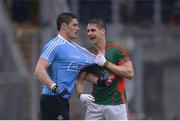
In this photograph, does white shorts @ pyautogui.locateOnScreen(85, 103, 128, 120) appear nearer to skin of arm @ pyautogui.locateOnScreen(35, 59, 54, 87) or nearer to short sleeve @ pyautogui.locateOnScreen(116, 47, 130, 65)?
short sleeve @ pyautogui.locateOnScreen(116, 47, 130, 65)

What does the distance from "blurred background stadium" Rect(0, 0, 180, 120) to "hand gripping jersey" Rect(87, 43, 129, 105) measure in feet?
22.2

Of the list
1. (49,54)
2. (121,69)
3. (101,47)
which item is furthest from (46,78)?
(121,69)

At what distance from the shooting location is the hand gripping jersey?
11.0 m

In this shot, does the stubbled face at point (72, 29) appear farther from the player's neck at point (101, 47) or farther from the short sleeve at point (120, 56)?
the short sleeve at point (120, 56)

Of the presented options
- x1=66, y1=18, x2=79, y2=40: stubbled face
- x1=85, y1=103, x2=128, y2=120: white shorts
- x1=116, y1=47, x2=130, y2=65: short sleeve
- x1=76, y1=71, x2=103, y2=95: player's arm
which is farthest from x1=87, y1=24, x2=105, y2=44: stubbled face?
x1=85, y1=103, x2=128, y2=120: white shorts

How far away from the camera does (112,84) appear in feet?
36.4

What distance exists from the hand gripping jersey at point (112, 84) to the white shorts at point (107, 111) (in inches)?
1.8

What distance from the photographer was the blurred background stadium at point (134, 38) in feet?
61.4

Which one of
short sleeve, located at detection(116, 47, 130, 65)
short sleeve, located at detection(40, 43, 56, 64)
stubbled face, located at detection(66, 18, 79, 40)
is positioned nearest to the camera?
short sleeve, located at detection(40, 43, 56, 64)

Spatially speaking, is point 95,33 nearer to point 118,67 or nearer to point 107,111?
point 118,67

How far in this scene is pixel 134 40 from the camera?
64.4 feet

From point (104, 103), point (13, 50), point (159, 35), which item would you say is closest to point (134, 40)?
point (159, 35)

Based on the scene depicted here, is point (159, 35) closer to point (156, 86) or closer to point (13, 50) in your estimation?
point (156, 86)

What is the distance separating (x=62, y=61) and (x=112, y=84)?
2.13 ft
